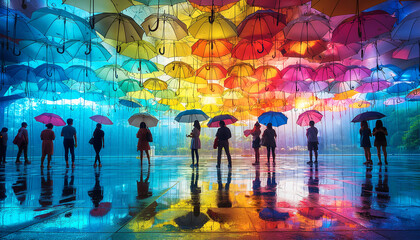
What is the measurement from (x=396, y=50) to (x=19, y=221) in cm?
1387

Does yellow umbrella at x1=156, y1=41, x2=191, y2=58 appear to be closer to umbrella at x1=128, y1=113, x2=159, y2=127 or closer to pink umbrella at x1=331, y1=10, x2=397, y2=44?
umbrella at x1=128, y1=113, x2=159, y2=127

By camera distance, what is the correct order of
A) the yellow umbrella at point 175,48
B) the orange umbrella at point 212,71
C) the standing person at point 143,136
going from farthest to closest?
the orange umbrella at point 212,71 < the yellow umbrella at point 175,48 < the standing person at point 143,136

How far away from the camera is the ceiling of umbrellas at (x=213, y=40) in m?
8.20

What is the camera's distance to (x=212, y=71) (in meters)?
12.4

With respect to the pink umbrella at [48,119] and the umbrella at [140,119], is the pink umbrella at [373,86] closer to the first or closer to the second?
the umbrella at [140,119]

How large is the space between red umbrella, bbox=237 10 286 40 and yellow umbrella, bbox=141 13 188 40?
6.99 feet

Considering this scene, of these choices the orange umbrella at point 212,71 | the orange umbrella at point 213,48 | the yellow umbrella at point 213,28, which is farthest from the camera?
the orange umbrella at point 212,71

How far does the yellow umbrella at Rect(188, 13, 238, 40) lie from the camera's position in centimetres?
867

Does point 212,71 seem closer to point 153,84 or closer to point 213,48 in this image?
point 213,48

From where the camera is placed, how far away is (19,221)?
2443mm

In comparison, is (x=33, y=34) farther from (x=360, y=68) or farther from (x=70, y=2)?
(x=360, y=68)

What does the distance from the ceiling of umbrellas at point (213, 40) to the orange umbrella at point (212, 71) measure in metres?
0.05

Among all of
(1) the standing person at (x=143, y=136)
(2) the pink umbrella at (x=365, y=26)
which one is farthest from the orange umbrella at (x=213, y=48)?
(2) the pink umbrella at (x=365, y=26)

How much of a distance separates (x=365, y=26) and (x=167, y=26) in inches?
265
